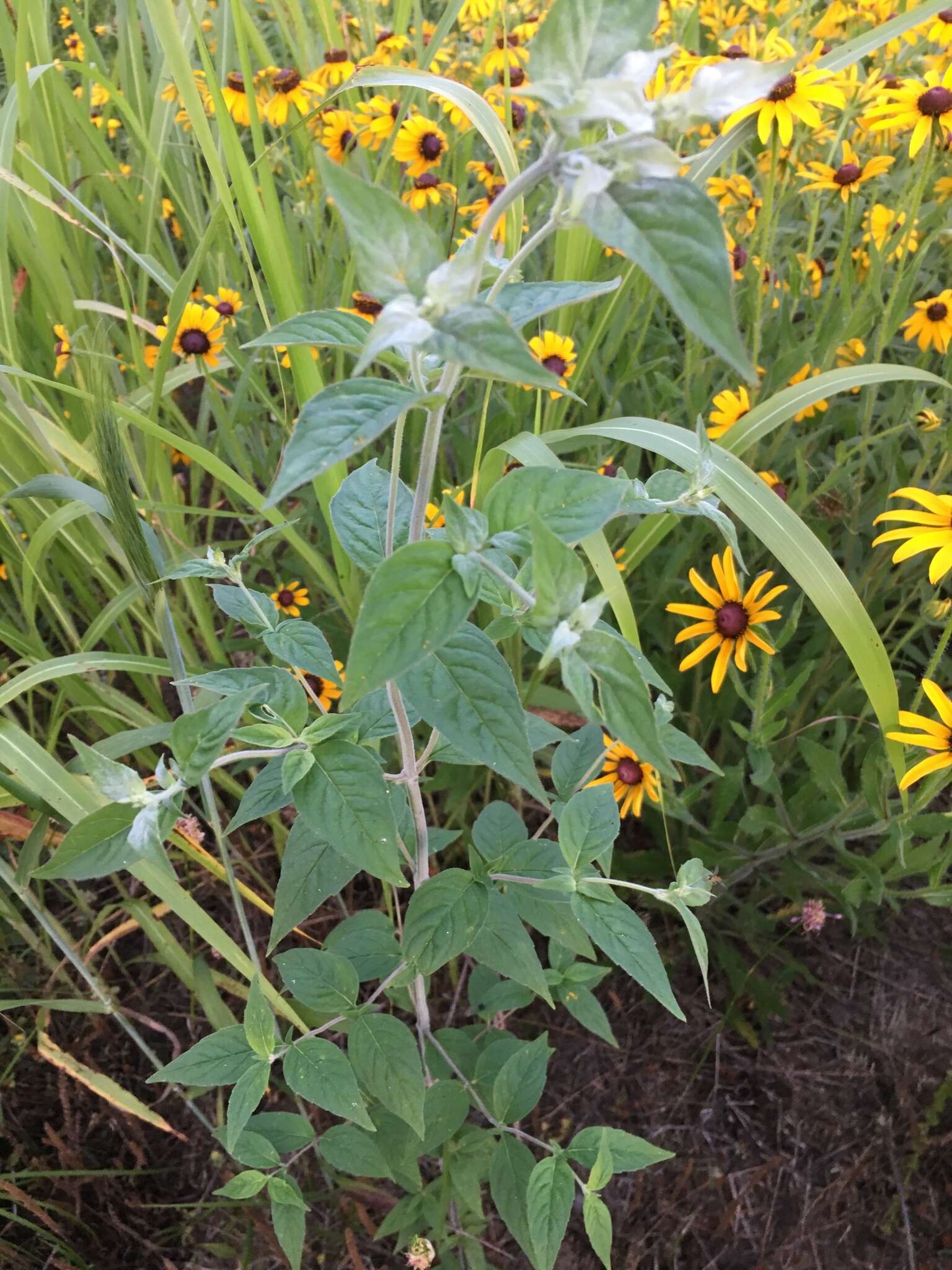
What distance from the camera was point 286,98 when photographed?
1.40 metres

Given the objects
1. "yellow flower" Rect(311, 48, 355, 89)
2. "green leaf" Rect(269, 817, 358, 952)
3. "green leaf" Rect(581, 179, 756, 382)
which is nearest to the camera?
"green leaf" Rect(581, 179, 756, 382)

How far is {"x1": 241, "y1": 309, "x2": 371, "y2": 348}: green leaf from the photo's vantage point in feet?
1.41

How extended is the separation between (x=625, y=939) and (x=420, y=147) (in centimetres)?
137

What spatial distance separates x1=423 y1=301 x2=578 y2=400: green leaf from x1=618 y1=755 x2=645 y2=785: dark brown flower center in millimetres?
742

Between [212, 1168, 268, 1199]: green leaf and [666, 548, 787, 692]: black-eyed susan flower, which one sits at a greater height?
[666, 548, 787, 692]: black-eyed susan flower

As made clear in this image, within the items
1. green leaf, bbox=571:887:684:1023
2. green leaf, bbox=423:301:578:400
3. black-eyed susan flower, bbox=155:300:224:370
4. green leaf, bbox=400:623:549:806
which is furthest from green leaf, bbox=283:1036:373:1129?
black-eyed susan flower, bbox=155:300:224:370

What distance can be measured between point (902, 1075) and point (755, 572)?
740 millimetres

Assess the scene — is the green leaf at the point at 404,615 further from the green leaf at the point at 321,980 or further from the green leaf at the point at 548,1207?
the green leaf at the point at 548,1207

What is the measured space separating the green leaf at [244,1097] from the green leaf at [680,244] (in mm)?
612

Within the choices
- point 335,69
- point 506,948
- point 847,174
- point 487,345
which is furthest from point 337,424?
point 335,69

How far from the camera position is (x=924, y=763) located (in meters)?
0.83

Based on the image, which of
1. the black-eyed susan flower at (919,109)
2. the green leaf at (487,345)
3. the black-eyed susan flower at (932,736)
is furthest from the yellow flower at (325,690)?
the black-eyed susan flower at (919,109)

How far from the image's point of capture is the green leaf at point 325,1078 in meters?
0.64

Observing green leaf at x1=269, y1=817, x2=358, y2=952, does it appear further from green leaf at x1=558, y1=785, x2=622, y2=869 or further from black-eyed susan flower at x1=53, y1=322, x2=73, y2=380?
black-eyed susan flower at x1=53, y1=322, x2=73, y2=380
